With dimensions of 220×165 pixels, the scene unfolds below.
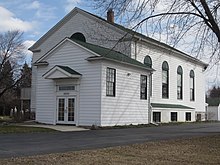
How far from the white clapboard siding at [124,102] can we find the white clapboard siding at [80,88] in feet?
1.91

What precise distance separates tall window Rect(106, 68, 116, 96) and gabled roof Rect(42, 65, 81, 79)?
2085 mm

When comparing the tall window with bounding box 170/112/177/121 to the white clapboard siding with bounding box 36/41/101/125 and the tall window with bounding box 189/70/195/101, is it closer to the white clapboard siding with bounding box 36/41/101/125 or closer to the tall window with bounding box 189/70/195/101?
the tall window with bounding box 189/70/195/101

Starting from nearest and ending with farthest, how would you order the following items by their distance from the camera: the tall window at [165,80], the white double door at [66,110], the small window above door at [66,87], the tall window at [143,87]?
the white double door at [66,110] < the small window above door at [66,87] < the tall window at [143,87] < the tall window at [165,80]

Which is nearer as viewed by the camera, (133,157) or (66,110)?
(133,157)

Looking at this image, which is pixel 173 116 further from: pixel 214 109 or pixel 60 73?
pixel 214 109

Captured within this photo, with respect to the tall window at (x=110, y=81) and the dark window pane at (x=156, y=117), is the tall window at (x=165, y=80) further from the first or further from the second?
the tall window at (x=110, y=81)

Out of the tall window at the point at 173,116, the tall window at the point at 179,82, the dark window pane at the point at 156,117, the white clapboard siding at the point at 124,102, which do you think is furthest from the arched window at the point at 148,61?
the tall window at the point at 179,82

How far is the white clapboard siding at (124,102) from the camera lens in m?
25.2

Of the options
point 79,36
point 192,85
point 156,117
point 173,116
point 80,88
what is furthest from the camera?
point 192,85

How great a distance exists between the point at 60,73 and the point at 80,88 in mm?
1861

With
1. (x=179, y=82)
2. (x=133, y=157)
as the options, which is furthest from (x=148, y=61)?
(x=133, y=157)

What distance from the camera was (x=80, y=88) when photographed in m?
25.9

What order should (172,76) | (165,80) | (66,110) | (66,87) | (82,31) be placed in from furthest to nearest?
(172,76) → (165,80) → (82,31) → (66,87) → (66,110)

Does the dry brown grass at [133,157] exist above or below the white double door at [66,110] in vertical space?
below
